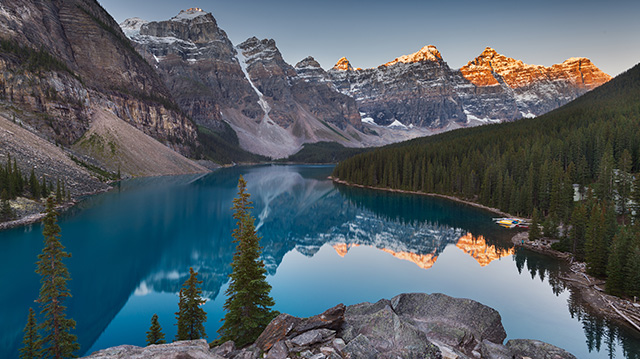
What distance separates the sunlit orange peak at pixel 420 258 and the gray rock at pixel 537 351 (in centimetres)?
2551

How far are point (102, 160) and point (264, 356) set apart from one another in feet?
391

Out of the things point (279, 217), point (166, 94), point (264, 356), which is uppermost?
point (166, 94)

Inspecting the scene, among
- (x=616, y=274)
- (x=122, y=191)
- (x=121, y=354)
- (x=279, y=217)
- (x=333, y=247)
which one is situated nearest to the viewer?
(x=121, y=354)

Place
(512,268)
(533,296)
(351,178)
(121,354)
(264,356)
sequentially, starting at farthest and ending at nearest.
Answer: (351,178) → (512,268) → (533,296) → (264,356) → (121,354)

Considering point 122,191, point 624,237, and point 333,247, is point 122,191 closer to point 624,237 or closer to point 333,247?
point 333,247

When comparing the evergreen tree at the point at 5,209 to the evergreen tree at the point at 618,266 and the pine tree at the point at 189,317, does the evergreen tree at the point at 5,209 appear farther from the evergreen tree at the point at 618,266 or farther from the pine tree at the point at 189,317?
the evergreen tree at the point at 618,266

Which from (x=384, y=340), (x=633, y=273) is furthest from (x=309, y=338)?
(x=633, y=273)

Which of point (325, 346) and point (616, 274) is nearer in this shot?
point (325, 346)

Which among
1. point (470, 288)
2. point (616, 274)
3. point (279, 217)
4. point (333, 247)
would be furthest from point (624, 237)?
point (279, 217)

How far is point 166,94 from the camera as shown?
191 meters

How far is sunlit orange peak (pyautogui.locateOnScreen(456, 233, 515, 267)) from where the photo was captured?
38766 mm

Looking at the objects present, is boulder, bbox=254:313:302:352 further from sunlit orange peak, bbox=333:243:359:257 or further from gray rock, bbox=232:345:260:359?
sunlit orange peak, bbox=333:243:359:257

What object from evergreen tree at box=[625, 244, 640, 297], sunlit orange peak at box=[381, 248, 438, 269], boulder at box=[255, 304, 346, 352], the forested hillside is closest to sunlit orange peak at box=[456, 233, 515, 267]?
sunlit orange peak at box=[381, 248, 438, 269]

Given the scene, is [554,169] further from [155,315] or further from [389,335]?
[155,315]
